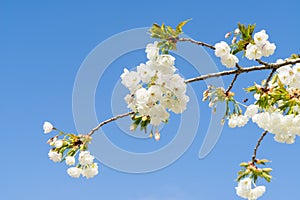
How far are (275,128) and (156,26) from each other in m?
1.07

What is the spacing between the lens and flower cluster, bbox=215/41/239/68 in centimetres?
280

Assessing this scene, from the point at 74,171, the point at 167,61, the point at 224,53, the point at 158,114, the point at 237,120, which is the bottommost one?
the point at 158,114

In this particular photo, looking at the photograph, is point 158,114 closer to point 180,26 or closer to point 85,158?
point 180,26

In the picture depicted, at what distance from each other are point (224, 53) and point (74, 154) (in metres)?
1.40

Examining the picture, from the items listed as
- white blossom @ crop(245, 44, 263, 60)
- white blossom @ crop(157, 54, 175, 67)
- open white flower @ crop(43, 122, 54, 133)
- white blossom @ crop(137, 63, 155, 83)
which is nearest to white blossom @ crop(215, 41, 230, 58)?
white blossom @ crop(245, 44, 263, 60)

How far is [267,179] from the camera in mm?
3146

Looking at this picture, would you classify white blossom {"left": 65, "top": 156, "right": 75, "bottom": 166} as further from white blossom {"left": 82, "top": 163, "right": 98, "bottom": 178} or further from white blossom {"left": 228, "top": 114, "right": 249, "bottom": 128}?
white blossom {"left": 228, "top": 114, "right": 249, "bottom": 128}

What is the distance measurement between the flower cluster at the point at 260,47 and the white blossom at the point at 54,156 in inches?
64.3

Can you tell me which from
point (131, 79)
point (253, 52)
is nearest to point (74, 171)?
point (131, 79)

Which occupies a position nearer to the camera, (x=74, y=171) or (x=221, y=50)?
(x=221, y=50)

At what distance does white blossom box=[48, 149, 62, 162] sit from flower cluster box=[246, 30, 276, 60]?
64.3 inches

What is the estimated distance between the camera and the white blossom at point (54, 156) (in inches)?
129

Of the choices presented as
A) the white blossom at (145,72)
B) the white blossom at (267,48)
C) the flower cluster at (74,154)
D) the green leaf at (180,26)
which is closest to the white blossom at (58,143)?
the flower cluster at (74,154)

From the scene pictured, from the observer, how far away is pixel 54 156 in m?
3.28
